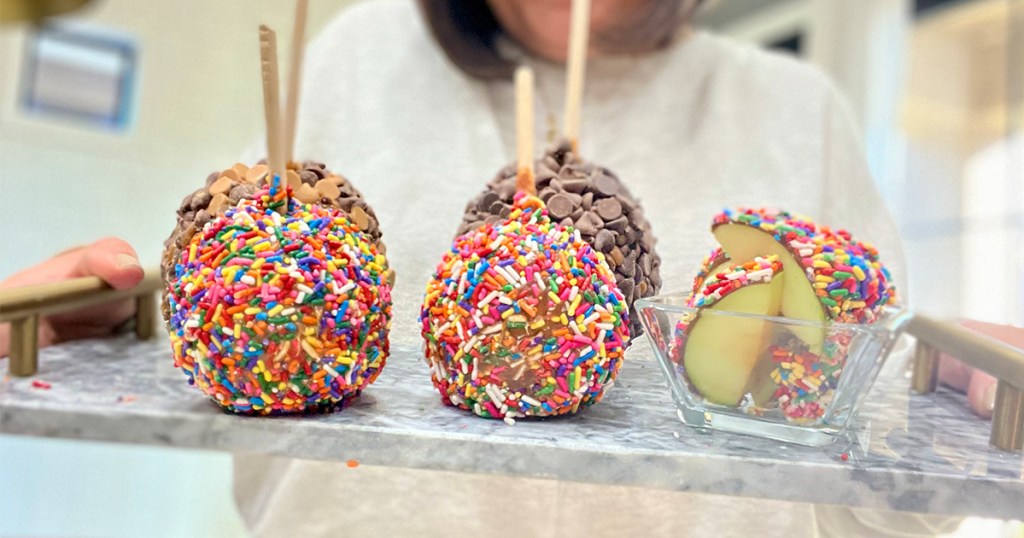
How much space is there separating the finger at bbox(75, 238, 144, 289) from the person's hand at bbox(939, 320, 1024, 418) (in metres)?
0.47

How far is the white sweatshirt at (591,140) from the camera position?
526 mm

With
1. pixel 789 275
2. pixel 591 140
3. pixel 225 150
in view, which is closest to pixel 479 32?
pixel 591 140

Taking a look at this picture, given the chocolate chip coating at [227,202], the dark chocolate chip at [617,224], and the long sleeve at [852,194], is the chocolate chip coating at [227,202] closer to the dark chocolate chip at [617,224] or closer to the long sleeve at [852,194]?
the dark chocolate chip at [617,224]

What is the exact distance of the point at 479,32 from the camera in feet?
2.61

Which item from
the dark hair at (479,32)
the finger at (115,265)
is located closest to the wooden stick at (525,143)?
the finger at (115,265)

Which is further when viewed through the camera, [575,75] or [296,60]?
[575,75]

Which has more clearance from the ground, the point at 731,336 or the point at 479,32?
the point at 479,32

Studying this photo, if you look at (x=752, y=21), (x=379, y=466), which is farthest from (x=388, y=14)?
(x=752, y=21)

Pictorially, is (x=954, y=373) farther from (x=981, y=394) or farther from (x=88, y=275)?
(x=88, y=275)

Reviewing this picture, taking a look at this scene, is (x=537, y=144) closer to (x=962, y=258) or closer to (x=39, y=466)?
(x=39, y=466)

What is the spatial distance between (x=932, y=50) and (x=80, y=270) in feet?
6.50

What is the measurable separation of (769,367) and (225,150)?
0.61 metres

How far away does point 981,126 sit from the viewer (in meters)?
1.87

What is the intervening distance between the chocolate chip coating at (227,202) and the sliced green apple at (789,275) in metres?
0.18
